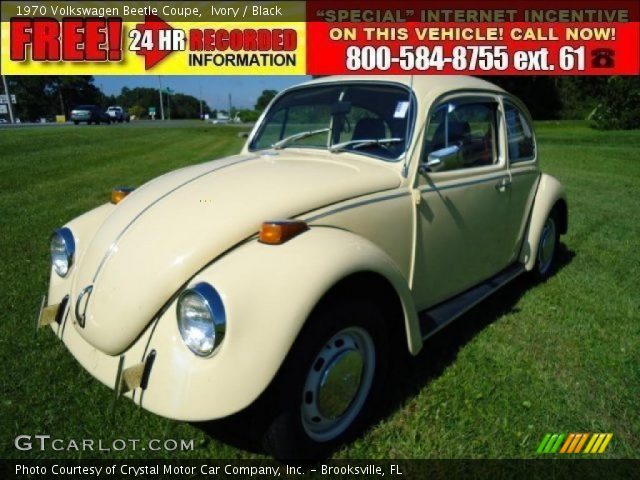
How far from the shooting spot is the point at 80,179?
10148 millimetres

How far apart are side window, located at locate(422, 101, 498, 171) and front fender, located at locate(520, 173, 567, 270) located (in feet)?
2.76

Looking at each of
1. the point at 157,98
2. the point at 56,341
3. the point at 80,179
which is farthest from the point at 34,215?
the point at 157,98

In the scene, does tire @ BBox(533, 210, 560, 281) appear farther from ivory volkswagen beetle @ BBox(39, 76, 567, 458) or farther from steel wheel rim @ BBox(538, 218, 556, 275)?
ivory volkswagen beetle @ BBox(39, 76, 567, 458)

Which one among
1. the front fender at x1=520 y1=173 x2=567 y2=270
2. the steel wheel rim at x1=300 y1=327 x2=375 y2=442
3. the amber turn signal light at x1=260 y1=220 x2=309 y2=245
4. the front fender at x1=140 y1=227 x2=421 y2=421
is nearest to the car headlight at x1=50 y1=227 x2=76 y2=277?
the front fender at x1=140 y1=227 x2=421 y2=421

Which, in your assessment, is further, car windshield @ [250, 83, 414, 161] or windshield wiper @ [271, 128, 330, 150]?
windshield wiper @ [271, 128, 330, 150]

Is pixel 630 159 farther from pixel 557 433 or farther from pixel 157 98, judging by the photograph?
pixel 157 98

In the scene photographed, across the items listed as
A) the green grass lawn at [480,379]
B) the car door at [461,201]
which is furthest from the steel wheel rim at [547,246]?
the car door at [461,201]

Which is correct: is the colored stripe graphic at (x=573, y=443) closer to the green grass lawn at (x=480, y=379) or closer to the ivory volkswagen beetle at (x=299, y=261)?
the green grass lawn at (x=480, y=379)

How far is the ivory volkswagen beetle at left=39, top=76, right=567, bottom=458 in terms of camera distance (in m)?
1.83

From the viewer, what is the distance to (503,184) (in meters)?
3.49

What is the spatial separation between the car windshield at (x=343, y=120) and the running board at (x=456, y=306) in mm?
1006

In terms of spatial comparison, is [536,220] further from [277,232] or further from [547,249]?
[277,232]

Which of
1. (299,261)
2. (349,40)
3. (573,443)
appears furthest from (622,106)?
(299,261)

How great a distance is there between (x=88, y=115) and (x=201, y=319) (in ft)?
114
